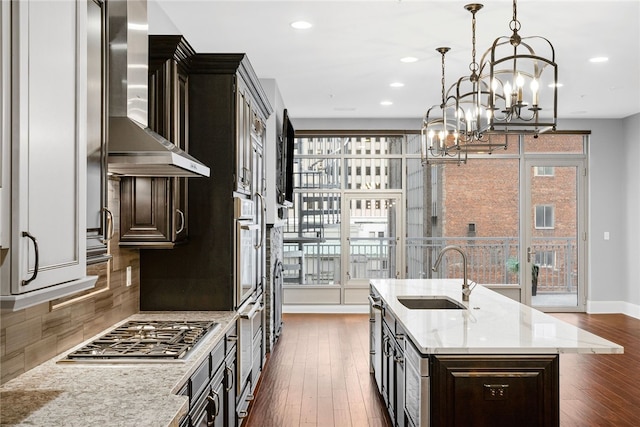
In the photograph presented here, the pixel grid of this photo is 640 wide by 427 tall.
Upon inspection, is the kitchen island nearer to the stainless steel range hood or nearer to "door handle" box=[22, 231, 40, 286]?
the stainless steel range hood

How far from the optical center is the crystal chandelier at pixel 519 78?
245cm

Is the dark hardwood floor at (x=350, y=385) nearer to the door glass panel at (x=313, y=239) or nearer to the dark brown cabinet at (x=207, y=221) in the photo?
the dark brown cabinet at (x=207, y=221)

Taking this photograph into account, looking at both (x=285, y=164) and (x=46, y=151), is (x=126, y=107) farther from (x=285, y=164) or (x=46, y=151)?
(x=285, y=164)

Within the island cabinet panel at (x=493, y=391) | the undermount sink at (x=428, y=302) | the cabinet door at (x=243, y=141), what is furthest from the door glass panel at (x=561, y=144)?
the island cabinet panel at (x=493, y=391)

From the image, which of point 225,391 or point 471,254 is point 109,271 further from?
point 471,254

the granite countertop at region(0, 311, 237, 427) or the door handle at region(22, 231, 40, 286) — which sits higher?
the door handle at region(22, 231, 40, 286)

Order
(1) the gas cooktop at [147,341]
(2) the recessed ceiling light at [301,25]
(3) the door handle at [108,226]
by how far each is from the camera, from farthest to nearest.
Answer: (2) the recessed ceiling light at [301,25] → (1) the gas cooktop at [147,341] → (3) the door handle at [108,226]

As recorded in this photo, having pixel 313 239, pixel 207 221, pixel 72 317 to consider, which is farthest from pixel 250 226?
pixel 313 239

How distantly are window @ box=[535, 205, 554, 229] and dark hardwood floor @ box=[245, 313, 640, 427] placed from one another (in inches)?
75.0

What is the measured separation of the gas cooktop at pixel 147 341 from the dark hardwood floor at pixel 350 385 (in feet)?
4.19

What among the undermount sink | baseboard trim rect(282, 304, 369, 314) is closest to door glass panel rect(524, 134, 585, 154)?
baseboard trim rect(282, 304, 369, 314)

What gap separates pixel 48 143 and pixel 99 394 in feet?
2.92

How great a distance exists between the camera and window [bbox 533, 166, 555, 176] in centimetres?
863

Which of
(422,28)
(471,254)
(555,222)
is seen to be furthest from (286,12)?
(555,222)
